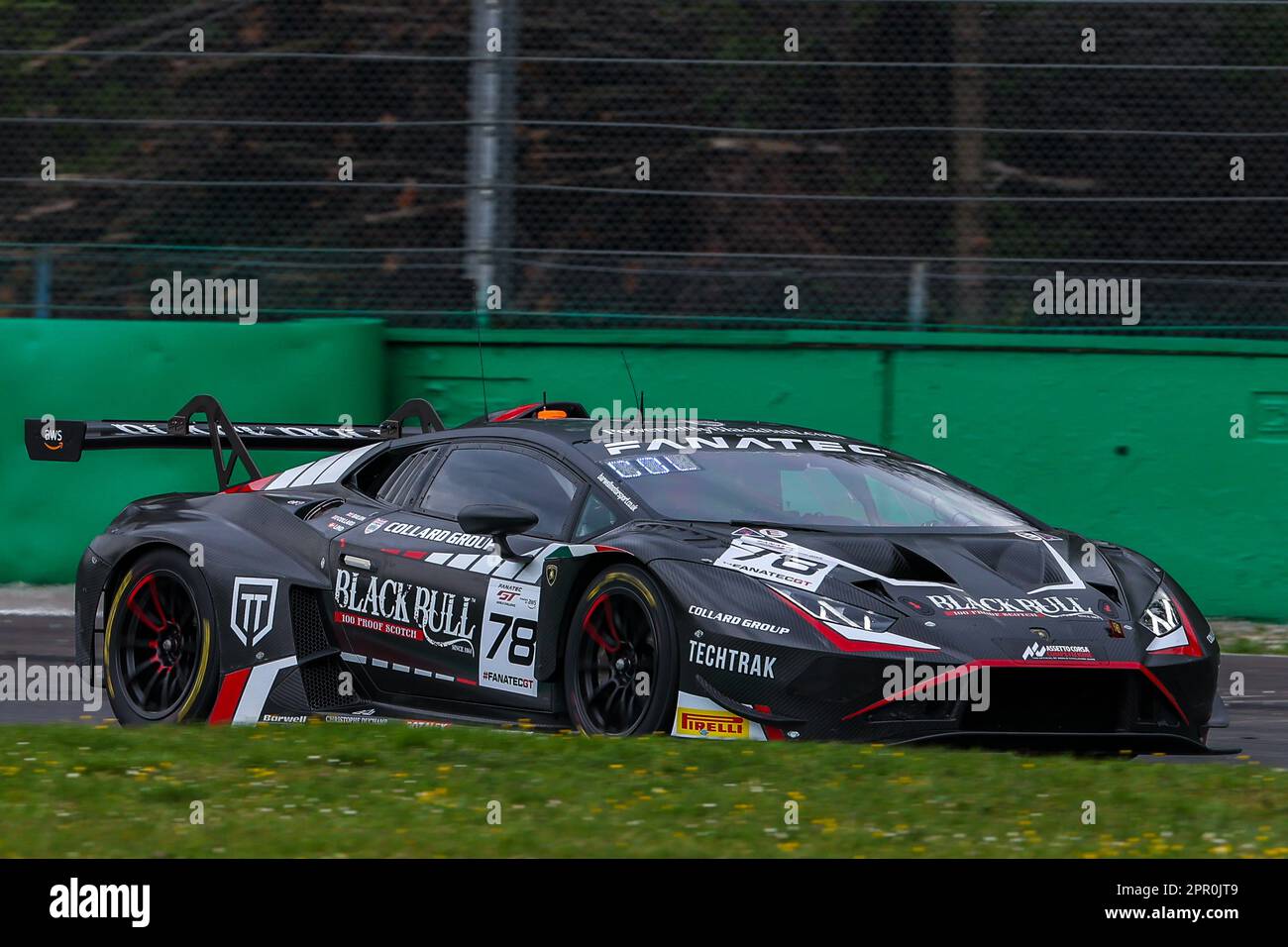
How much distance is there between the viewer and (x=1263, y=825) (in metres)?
5.49

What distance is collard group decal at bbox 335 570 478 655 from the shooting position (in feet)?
24.0

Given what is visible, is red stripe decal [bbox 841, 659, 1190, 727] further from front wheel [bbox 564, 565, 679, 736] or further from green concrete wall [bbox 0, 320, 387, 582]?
green concrete wall [bbox 0, 320, 387, 582]

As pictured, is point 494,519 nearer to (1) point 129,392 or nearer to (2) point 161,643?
(2) point 161,643

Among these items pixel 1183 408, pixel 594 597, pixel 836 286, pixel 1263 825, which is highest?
pixel 836 286

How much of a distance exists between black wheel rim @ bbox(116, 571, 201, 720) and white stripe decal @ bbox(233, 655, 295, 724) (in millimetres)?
300

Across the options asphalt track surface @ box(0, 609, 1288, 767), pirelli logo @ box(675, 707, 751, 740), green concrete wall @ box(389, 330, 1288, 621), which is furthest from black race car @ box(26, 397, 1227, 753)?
green concrete wall @ box(389, 330, 1288, 621)

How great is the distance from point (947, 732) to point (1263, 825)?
1.15m

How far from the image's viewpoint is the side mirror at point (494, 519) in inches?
283

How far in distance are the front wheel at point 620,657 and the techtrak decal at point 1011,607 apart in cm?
90

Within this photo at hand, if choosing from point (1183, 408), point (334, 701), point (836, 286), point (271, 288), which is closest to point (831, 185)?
point (836, 286)

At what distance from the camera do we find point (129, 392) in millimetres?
12609

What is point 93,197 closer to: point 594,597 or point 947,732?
point 594,597

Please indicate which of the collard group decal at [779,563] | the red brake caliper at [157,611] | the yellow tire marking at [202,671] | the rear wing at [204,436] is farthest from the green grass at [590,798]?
the rear wing at [204,436]
